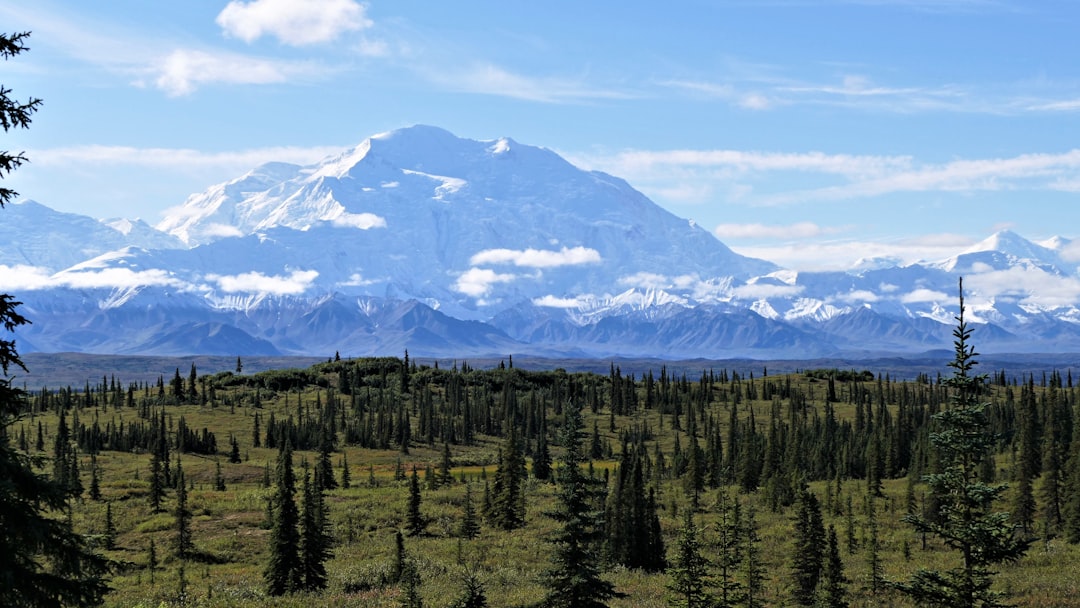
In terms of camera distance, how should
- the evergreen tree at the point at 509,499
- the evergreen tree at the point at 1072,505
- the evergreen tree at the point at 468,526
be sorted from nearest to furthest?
the evergreen tree at the point at 468,526 → the evergreen tree at the point at 1072,505 → the evergreen tree at the point at 509,499

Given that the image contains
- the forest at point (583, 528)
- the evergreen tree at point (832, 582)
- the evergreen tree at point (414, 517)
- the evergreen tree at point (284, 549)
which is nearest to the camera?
the forest at point (583, 528)

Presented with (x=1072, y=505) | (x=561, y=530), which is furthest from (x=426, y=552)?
(x=1072, y=505)

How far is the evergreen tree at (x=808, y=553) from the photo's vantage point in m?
51.2

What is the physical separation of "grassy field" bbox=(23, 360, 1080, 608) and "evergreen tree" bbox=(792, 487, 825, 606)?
5118 millimetres

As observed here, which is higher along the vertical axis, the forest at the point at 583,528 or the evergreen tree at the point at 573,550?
the evergreen tree at the point at 573,550

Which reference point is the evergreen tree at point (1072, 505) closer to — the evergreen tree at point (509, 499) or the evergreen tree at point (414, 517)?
the evergreen tree at point (509, 499)

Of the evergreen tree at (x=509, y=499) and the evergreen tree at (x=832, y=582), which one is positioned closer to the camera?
the evergreen tree at (x=832, y=582)

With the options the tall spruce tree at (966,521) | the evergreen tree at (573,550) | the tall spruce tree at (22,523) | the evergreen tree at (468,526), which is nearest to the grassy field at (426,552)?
the evergreen tree at (468,526)

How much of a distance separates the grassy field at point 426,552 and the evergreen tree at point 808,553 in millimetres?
5118

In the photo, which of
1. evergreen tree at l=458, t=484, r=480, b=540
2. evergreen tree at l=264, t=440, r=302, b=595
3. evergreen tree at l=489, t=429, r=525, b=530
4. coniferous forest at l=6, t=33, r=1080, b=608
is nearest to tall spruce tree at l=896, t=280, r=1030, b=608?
coniferous forest at l=6, t=33, r=1080, b=608

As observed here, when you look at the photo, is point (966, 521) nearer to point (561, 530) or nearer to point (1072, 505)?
point (561, 530)

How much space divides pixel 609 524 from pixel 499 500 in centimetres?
1765

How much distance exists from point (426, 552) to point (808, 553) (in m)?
31.7

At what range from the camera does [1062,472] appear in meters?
102
